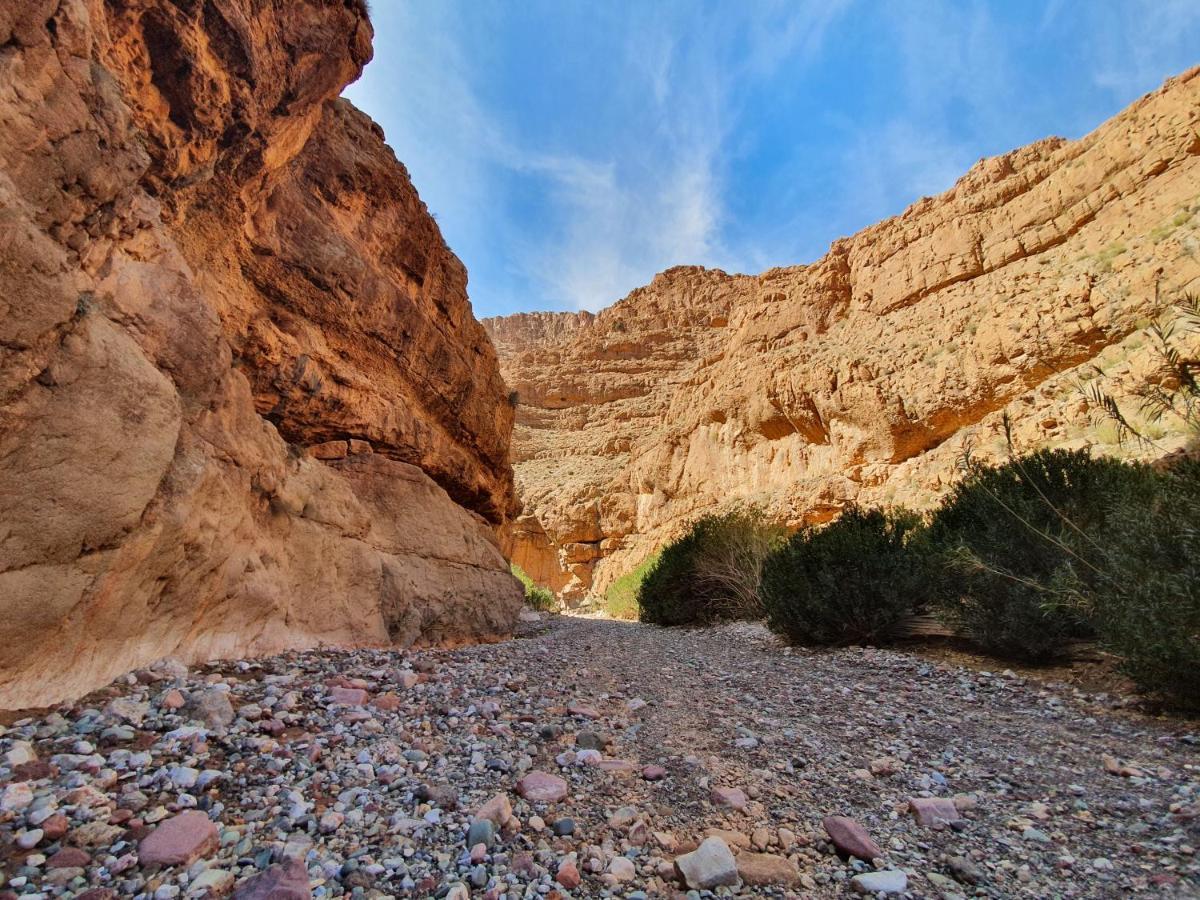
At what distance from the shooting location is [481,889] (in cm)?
179

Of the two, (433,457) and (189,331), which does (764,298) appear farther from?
(189,331)

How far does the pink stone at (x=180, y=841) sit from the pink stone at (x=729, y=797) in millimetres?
2046

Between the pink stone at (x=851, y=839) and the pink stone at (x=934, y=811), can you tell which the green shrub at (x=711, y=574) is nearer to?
the pink stone at (x=934, y=811)

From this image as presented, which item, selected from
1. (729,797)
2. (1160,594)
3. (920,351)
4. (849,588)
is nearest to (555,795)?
(729,797)

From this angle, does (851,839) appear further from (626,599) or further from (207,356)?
(626,599)

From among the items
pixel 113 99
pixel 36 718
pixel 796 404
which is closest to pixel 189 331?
pixel 113 99

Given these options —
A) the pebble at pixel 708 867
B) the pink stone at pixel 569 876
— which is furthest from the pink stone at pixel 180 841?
the pebble at pixel 708 867

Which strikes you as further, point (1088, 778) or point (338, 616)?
point (338, 616)

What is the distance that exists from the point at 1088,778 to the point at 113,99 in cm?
715

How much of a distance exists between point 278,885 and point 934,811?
8.65 feet

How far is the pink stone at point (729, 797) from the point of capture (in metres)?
2.49

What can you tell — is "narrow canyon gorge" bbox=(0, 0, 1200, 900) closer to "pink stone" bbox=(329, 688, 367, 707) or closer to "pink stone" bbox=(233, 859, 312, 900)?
"pink stone" bbox=(233, 859, 312, 900)

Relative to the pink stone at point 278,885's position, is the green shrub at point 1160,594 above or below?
above

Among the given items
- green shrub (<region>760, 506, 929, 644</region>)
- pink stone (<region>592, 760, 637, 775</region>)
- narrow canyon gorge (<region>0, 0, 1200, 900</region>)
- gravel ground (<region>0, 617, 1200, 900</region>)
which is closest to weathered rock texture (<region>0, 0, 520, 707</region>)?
narrow canyon gorge (<region>0, 0, 1200, 900</region>)
